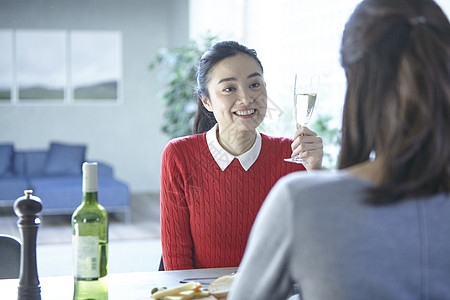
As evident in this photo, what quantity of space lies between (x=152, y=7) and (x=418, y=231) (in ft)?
27.1

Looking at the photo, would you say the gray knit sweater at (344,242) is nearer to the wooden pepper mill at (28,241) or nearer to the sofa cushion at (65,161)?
the wooden pepper mill at (28,241)

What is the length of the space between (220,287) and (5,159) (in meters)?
5.95

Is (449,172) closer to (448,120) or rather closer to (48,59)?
(448,120)

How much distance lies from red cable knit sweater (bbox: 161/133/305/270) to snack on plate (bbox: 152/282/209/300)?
58 cm

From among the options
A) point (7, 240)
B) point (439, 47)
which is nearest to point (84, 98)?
point (7, 240)

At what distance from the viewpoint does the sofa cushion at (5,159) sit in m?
6.68

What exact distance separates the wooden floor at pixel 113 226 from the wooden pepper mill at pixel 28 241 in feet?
14.2

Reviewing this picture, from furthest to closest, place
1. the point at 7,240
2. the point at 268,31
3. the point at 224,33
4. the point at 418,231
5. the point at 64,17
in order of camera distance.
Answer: the point at 64,17 < the point at 224,33 < the point at 268,31 < the point at 7,240 < the point at 418,231

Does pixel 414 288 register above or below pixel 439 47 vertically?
below

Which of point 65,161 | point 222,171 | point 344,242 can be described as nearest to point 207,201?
point 222,171

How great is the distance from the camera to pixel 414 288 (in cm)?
82

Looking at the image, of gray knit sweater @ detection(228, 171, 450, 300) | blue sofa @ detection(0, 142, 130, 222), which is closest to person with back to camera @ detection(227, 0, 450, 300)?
gray knit sweater @ detection(228, 171, 450, 300)

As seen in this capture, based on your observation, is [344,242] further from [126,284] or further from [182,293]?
[126,284]

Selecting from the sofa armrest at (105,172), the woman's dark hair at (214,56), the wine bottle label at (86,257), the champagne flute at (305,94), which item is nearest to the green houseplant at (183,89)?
the sofa armrest at (105,172)
